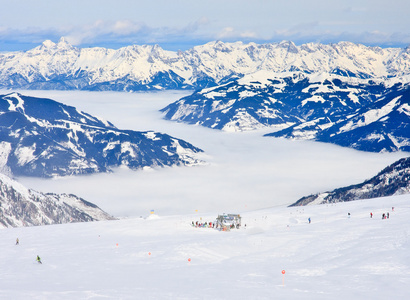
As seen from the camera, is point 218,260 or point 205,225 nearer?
point 218,260

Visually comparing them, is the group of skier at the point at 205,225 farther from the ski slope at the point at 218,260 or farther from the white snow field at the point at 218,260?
the white snow field at the point at 218,260

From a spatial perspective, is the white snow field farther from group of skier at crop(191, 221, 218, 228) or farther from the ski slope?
group of skier at crop(191, 221, 218, 228)

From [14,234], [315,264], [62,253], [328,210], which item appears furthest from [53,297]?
[328,210]

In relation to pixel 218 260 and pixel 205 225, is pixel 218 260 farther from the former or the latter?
pixel 205 225

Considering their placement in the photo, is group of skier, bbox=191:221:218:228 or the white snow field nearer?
the white snow field

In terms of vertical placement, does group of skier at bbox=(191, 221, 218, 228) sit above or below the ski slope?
below

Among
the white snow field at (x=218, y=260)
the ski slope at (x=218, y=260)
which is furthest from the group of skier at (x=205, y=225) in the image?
the white snow field at (x=218, y=260)

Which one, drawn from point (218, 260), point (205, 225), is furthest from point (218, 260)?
point (205, 225)

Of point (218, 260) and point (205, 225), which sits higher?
point (218, 260)

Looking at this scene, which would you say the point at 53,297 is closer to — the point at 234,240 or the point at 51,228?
the point at 234,240

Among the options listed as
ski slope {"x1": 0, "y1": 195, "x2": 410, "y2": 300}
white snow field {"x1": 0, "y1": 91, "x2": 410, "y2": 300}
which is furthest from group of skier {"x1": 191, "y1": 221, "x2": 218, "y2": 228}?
white snow field {"x1": 0, "y1": 91, "x2": 410, "y2": 300}
